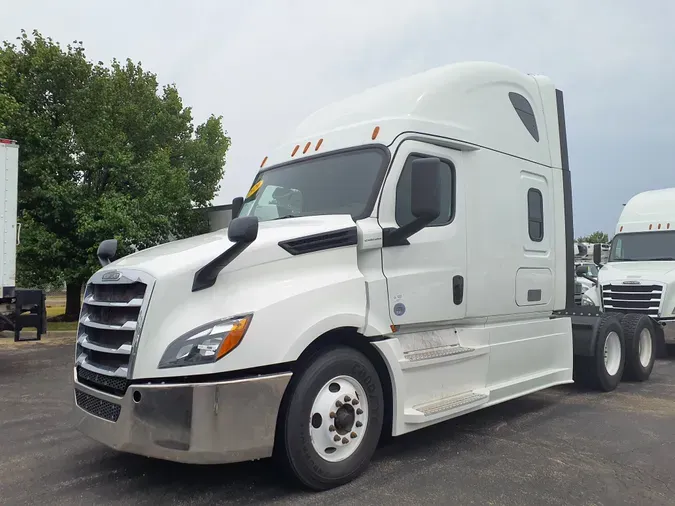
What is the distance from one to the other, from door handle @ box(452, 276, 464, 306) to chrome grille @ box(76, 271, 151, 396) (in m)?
2.68

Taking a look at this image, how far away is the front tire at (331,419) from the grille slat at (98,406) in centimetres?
108

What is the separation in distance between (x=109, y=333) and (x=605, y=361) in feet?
20.7

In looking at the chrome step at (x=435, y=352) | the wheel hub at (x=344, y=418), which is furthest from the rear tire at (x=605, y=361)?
the wheel hub at (x=344, y=418)

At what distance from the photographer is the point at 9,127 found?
16.2 metres

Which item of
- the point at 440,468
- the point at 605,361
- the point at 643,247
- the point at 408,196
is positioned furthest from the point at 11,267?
the point at 643,247

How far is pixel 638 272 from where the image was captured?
11.3 metres

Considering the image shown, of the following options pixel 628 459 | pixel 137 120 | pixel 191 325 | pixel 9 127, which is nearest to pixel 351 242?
pixel 191 325

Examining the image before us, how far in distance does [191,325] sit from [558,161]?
16.4ft

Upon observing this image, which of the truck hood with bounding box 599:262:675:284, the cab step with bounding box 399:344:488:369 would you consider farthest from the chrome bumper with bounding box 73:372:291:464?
the truck hood with bounding box 599:262:675:284

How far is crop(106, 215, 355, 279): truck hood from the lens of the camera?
3883 millimetres

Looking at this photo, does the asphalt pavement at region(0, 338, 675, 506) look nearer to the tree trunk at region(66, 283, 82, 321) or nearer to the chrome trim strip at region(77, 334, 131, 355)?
the chrome trim strip at region(77, 334, 131, 355)

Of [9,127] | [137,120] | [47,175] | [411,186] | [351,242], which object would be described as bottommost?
[351,242]

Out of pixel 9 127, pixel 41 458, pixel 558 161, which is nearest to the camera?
pixel 41 458

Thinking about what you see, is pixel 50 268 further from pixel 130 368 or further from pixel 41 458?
pixel 130 368
